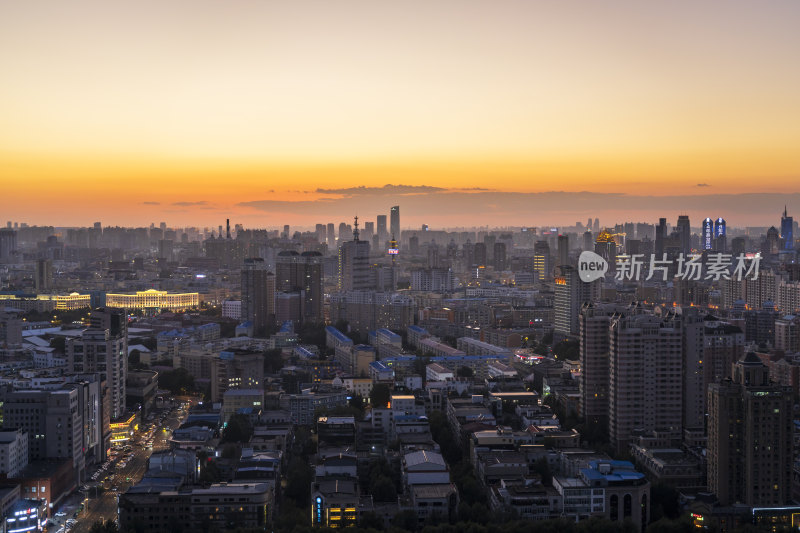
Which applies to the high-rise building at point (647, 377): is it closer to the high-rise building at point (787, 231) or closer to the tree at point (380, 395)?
the tree at point (380, 395)

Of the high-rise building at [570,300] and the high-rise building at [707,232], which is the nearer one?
the high-rise building at [570,300]

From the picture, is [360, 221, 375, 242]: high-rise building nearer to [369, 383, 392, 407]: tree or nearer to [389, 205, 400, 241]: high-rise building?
[389, 205, 400, 241]: high-rise building

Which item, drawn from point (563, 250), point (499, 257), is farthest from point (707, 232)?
point (499, 257)

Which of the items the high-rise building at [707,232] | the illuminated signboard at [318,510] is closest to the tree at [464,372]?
the illuminated signboard at [318,510]

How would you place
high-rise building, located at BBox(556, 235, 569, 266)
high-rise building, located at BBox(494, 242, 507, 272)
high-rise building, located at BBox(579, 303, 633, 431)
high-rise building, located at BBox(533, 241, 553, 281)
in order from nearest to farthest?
high-rise building, located at BBox(579, 303, 633, 431), high-rise building, located at BBox(556, 235, 569, 266), high-rise building, located at BBox(533, 241, 553, 281), high-rise building, located at BBox(494, 242, 507, 272)

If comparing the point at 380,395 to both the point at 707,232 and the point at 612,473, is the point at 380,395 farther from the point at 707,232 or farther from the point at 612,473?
the point at 707,232

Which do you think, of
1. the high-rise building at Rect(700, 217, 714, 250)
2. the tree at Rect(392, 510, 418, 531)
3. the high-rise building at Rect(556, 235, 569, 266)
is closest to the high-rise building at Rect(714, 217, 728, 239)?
the high-rise building at Rect(700, 217, 714, 250)

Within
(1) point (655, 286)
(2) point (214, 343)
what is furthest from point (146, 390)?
(1) point (655, 286)
